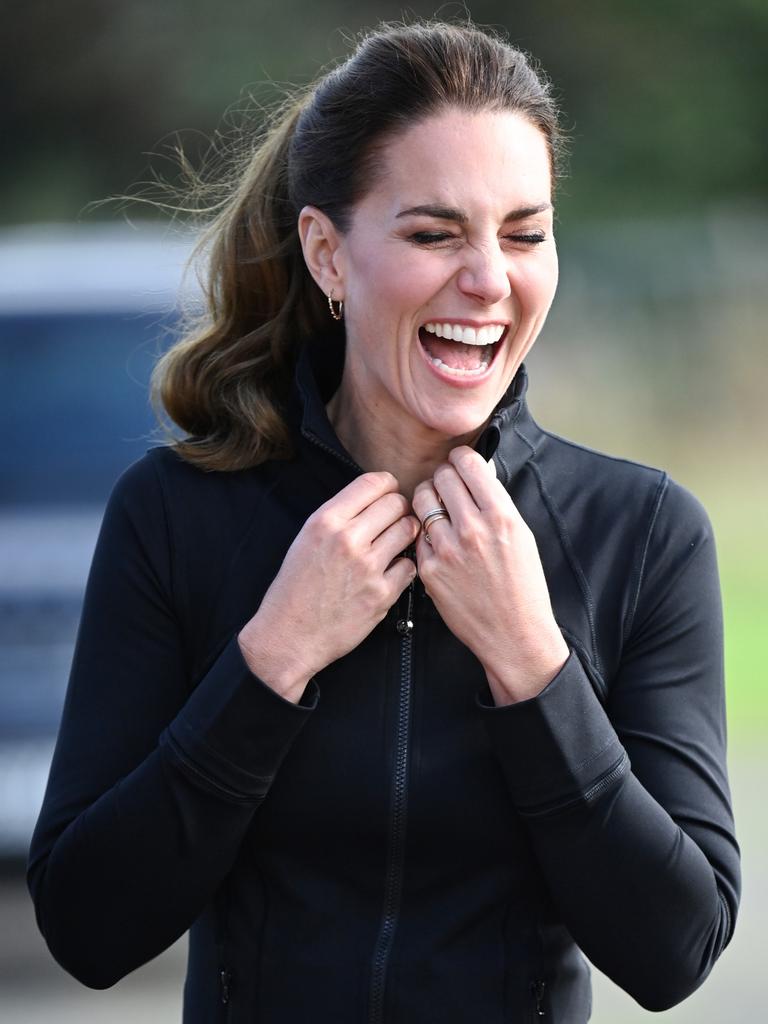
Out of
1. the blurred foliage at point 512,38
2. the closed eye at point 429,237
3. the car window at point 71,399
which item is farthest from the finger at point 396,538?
the blurred foliage at point 512,38

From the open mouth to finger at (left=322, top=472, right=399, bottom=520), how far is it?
168mm

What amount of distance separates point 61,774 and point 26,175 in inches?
647

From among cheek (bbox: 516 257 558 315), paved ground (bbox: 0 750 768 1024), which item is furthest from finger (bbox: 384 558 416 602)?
paved ground (bbox: 0 750 768 1024)

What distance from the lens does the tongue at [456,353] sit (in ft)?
7.89

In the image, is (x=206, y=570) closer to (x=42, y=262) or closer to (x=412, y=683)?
(x=412, y=683)

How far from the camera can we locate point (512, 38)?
682 inches

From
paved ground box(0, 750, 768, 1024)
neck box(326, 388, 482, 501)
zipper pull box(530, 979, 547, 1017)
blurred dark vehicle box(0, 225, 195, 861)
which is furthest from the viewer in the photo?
blurred dark vehicle box(0, 225, 195, 861)

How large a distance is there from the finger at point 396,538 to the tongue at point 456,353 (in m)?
0.21

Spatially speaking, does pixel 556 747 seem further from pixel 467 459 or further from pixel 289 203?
pixel 289 203

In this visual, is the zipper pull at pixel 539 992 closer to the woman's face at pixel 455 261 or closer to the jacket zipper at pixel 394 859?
the jacket zipper at pixel 394 859

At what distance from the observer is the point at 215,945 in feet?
7.81

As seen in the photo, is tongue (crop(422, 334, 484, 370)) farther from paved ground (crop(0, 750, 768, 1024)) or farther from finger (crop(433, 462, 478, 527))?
paved ground (crop(0, 750, 768, 1024))

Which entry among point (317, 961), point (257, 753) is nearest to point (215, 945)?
point (317, 961)

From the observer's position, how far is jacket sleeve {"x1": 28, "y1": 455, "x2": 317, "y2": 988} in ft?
7.29
